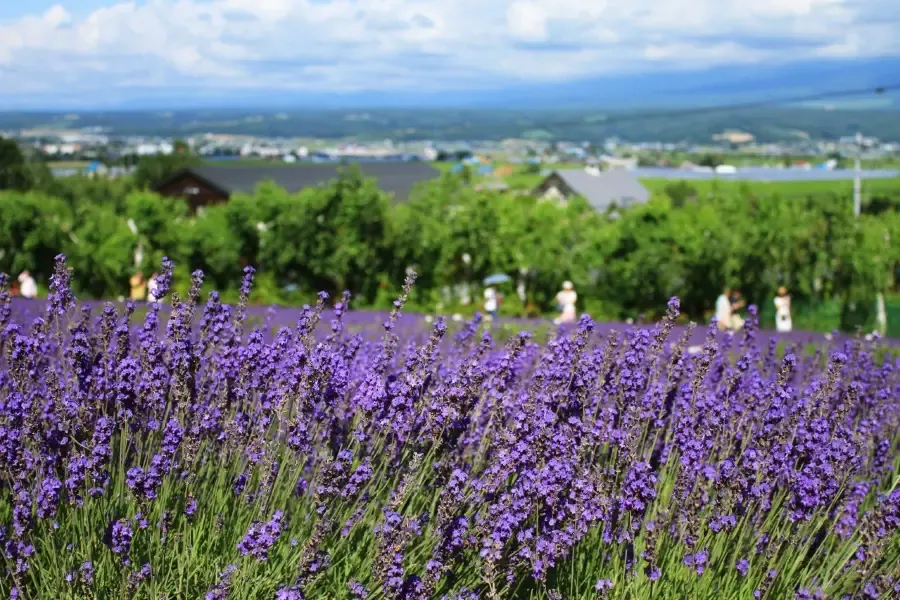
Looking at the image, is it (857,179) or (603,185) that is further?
(603,185)

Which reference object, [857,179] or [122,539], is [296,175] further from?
[122,539]

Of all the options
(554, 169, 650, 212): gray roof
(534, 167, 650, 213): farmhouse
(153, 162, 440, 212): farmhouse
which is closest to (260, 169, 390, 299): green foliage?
(153, 162, 440, 212): farmhouse

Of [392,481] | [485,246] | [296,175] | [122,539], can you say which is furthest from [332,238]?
[296,175]

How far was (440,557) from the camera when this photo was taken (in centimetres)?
369

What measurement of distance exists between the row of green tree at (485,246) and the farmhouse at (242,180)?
4515 centimetres

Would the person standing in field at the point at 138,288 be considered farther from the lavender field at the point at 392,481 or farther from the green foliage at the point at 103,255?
the lavender field at the point at 392,481

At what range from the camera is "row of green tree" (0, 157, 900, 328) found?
20750 mm

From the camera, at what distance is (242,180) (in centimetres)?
7644

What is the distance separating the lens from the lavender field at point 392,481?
3.65m

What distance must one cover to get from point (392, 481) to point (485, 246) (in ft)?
59.1

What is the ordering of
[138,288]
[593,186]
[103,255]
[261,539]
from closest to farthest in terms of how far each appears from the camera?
[261,539] < [138,288] < [103,255] < [593,186]

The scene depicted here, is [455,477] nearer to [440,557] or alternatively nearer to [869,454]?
[440,557]

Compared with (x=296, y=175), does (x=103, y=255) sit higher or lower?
lower

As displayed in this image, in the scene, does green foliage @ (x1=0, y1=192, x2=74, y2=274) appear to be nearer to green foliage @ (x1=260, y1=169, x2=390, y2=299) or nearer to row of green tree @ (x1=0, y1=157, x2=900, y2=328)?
row of green tree @ (x1=0, y1=157, x2=900, y2=328)
